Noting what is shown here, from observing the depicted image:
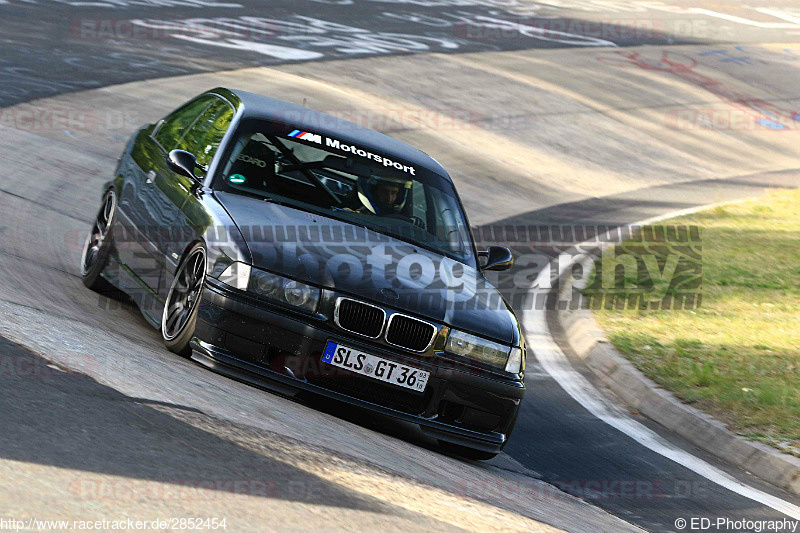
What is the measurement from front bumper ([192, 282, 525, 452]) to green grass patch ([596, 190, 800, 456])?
2.61 metres

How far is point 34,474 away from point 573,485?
327 cm

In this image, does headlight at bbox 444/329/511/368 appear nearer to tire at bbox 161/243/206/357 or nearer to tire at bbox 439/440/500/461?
tire at bbox 439/440/500/461

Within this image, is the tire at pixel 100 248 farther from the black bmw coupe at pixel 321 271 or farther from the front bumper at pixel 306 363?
the front bumper at pixel 306 363

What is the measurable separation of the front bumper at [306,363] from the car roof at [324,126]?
181 cm

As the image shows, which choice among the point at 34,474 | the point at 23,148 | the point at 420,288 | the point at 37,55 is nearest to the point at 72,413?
the point at 34,474

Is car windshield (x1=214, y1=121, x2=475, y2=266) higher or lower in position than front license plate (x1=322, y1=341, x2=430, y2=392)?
higher

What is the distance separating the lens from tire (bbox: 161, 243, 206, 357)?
5934 mm

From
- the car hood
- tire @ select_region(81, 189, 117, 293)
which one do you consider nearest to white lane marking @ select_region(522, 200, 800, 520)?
the car hood

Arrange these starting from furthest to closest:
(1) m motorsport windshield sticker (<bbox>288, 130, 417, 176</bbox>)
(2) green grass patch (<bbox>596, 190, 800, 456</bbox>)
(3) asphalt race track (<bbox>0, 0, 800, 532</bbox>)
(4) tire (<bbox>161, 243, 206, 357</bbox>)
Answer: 1. (2) green grass patch (<bbox>596, 190, 800, 456</bbox>)
2. (1) m motorsport windshield sticker (<bbox>288, 130, 417, 176</bbox>)
3. (4) tire (<bbox>161, 243, 206, 357</bbox>)
4. (3) asphalt race track (<bbox>0, 0, 800, 532</bbox>)

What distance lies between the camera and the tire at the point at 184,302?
5.93m

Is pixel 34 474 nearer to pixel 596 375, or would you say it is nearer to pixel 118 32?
pixel 596 375

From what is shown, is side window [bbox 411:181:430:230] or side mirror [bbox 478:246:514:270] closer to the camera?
side window [bbox 411:181:430:230]

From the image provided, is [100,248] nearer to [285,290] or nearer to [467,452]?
[285,290]

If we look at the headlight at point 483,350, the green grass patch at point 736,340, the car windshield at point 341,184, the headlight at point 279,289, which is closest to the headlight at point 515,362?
the headlight at point 483,350
